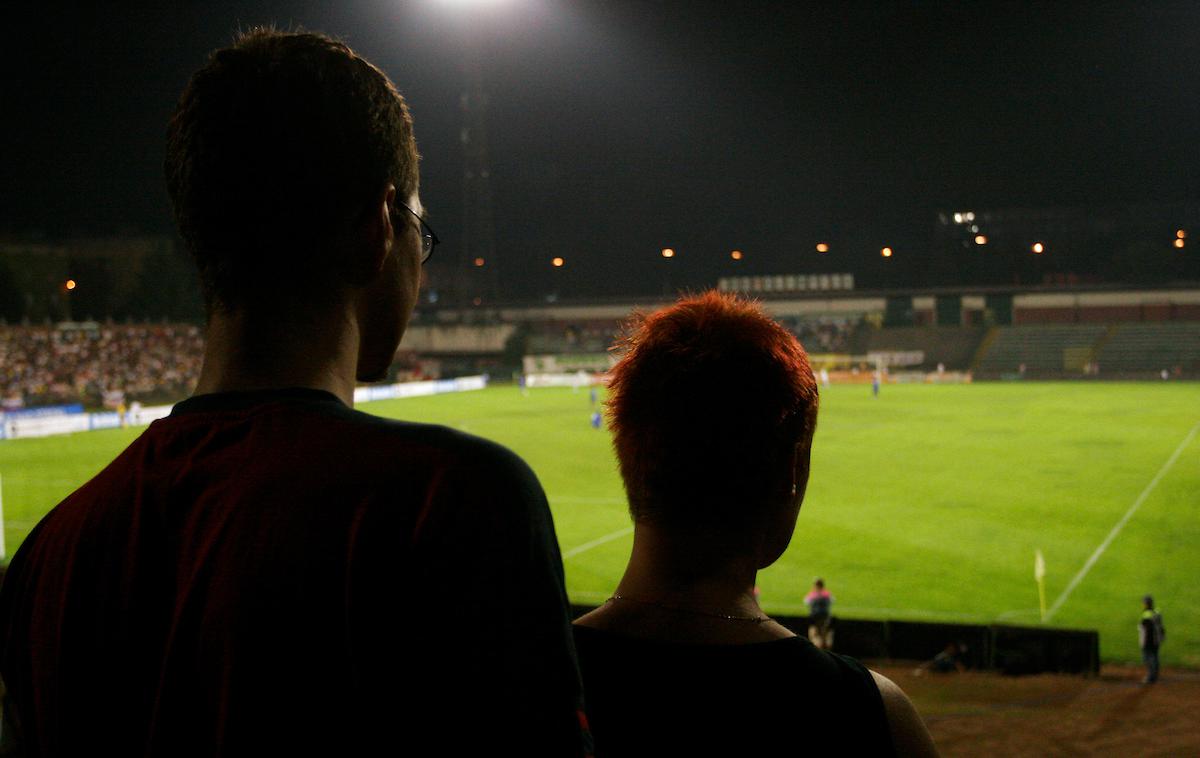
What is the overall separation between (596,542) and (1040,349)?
60919 millimetres

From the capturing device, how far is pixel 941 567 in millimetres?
21453

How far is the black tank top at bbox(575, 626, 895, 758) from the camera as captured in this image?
182 centimetres

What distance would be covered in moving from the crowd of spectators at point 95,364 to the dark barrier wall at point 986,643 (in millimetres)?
47267

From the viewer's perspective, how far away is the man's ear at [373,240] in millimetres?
1611

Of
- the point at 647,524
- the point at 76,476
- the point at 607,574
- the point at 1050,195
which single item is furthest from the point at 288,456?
the point at 1050,195

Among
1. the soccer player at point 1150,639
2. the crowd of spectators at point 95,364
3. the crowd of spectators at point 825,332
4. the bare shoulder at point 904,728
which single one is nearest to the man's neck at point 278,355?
the bare shoulder at point 904,728

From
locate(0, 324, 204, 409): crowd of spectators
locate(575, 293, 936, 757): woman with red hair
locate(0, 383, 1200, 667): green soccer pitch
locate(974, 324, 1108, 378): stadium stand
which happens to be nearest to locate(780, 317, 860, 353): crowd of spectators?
locate(974, 324, 1108, 378): stadium stand

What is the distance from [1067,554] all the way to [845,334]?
6457 centimetres

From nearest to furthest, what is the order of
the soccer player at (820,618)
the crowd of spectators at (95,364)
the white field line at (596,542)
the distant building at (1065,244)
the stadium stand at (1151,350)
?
1. the soccer player at (820,618)
2. the white field line at (596,542)
3. the crowd of spectators at (95,364)
4. the stadium stand at (1151,350)
5. the distant building at (1065,244)

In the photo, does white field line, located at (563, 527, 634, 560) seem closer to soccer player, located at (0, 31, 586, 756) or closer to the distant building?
soccer player, located at (0, 31, 586, 756)

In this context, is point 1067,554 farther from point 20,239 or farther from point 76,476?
point 20,239

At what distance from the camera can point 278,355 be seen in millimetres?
1583

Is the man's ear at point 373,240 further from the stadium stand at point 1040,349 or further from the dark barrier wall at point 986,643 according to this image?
the stadium stand at point 1040,349

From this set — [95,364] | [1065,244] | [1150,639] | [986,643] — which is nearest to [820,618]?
[986,643]
